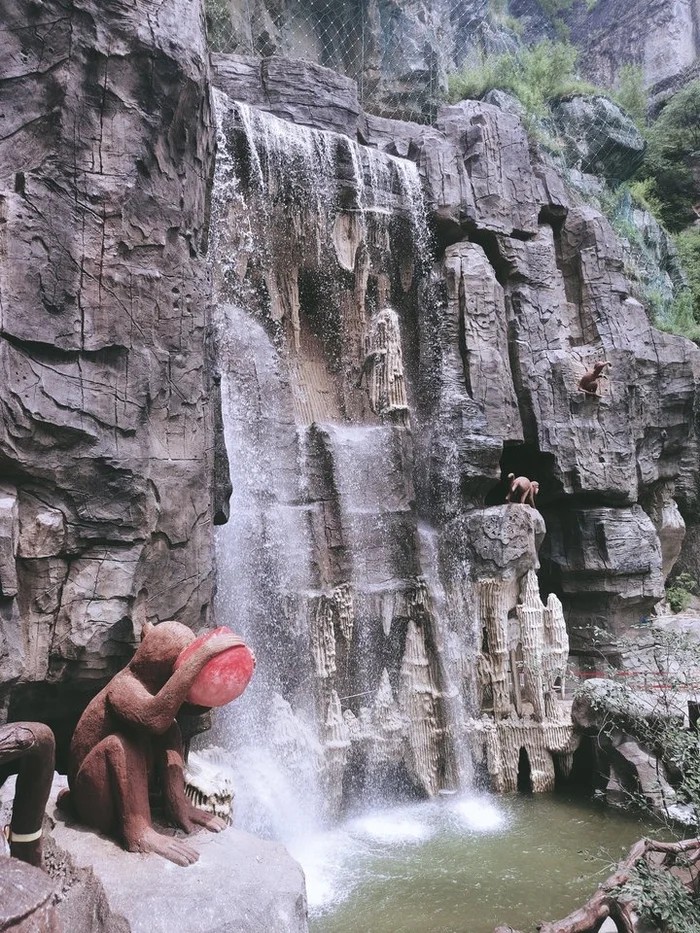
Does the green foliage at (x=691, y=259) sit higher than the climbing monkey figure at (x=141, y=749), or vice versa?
the green foliage at (x=691, y=259)

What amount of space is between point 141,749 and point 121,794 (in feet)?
0.70

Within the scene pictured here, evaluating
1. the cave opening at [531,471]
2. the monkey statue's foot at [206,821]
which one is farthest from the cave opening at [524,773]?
the monkey statue's foot at [206,821]

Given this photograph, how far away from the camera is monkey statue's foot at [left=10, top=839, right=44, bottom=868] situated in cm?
276

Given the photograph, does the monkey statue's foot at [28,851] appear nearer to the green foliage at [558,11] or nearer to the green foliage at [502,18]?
the green foliage at [502,18]

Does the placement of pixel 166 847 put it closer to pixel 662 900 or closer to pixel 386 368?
pixel 662 900

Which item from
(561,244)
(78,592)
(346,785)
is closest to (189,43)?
(78,592)

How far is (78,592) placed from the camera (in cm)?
390

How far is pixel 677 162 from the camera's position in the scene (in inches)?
598

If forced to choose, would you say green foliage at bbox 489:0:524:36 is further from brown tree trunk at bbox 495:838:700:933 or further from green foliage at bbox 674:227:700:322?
brown tree trunk at bbox 495:838:700:933

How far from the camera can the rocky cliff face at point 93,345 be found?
3.78 m

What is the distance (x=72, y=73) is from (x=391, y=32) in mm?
10968

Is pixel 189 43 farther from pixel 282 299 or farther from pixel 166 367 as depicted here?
pixel 282 299

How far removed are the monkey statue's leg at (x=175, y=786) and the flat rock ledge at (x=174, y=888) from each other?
0.11 m

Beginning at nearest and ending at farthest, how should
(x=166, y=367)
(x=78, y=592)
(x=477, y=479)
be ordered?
(x=78, y=592) → (x=166, y=367) → (x=477, y=479)
